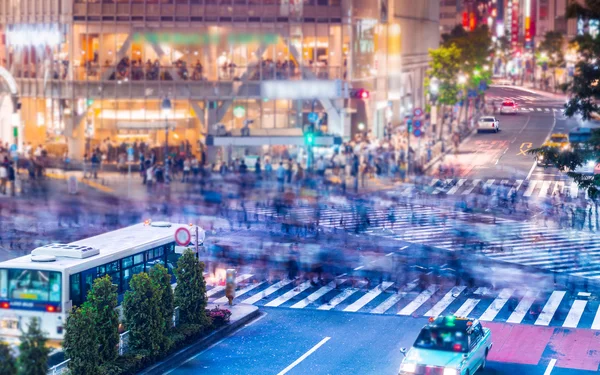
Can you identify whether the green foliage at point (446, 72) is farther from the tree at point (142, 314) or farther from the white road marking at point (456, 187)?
the tree at point (142, 314)

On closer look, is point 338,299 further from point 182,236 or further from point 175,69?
point 175,69

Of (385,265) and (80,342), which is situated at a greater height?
(80,342)

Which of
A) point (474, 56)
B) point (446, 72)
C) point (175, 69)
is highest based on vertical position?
point (474, 56)

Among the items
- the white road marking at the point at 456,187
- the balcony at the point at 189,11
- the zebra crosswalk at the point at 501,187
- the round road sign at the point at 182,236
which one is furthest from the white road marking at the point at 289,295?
the balcony at the point at 189,11

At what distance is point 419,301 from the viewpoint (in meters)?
34.2

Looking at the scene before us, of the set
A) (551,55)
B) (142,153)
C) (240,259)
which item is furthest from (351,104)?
(551,55)

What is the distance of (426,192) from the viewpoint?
62.1 m

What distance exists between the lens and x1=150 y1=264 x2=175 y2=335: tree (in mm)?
26703

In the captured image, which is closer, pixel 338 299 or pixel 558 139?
pixel 338 299

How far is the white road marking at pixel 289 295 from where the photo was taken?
3388 cm

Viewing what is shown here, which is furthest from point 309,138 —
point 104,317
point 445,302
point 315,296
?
point 104,317

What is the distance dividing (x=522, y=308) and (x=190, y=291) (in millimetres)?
10774

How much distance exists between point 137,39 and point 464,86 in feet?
125

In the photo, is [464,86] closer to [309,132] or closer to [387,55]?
Result: [387,55]
